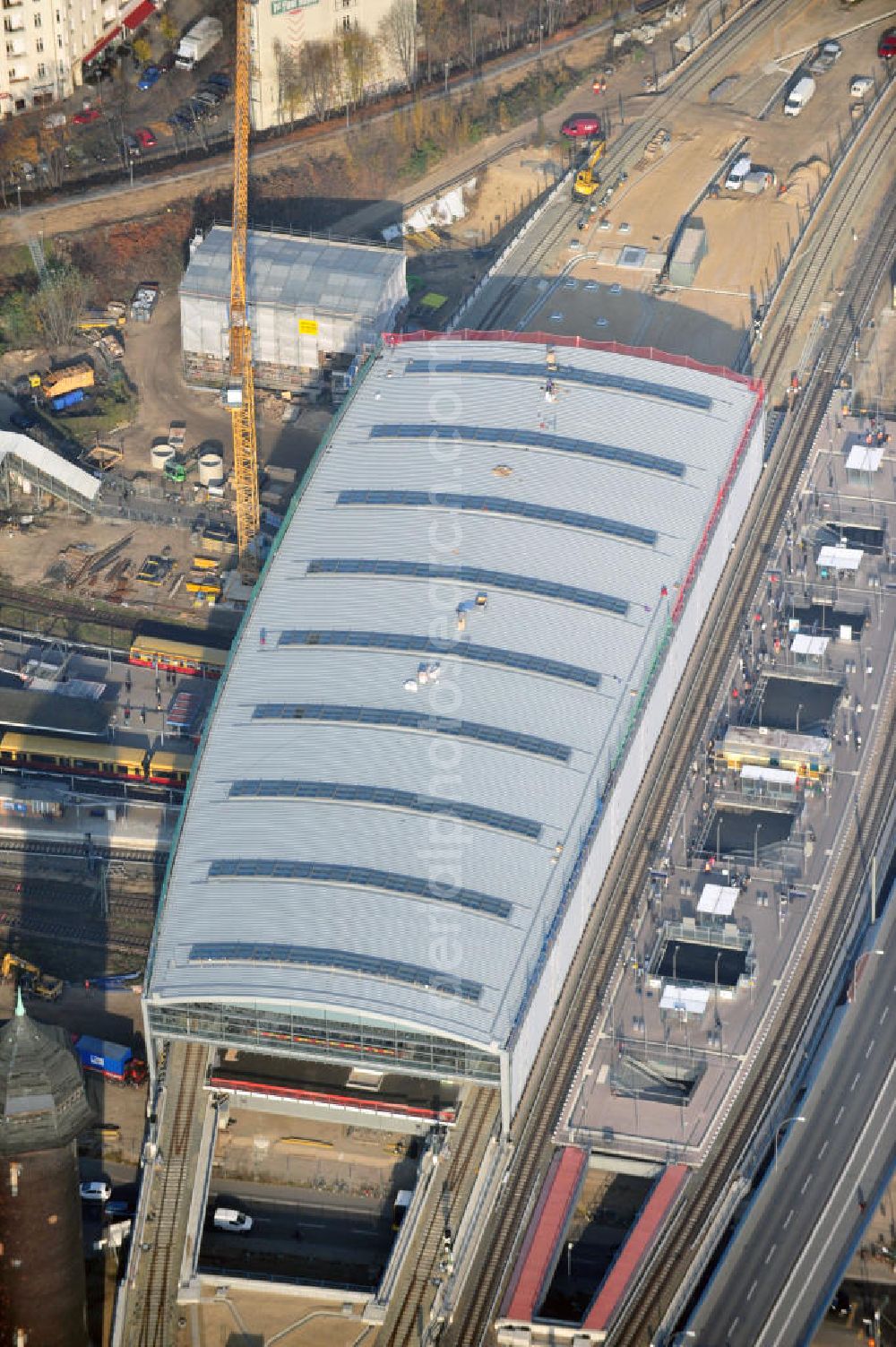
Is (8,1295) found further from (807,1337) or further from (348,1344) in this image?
(807,1337)

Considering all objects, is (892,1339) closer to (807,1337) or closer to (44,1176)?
(807,1337)

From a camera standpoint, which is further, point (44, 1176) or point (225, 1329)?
point (225, 1329)

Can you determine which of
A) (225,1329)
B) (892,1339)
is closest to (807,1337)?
(892,1339)

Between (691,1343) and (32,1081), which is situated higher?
(32,1081)

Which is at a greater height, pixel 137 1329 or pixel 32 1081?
pixel 32 1081

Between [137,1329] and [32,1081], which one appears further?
[137,1329]

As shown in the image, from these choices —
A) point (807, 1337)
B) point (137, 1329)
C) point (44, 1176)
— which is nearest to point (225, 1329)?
point (137, 1329)

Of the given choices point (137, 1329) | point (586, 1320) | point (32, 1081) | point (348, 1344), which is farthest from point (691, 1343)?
point (32, 1081)
